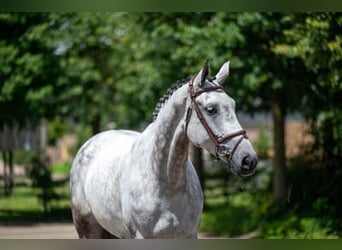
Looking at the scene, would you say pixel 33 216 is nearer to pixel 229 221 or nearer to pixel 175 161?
pixel 229 221

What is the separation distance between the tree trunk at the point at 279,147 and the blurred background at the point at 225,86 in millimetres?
22

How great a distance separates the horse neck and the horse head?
0.09m

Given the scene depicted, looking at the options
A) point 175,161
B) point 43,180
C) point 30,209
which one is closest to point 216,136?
point 175,161

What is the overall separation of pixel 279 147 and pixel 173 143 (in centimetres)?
843

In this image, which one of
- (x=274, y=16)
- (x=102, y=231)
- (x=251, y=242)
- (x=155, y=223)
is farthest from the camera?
(x=274, y=16)

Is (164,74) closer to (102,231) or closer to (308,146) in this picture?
(308,146)

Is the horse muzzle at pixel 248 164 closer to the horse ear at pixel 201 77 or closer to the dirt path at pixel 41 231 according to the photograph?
the horse ear at pixel 201 77

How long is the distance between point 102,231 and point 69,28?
370 inches

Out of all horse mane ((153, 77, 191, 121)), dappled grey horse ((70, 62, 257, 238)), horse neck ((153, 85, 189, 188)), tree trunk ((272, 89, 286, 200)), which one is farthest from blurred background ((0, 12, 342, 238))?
horse neck ((153, 85, 189, 188))

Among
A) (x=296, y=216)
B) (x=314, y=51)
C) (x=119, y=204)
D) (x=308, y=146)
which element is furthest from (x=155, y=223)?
(x=308, y=146)

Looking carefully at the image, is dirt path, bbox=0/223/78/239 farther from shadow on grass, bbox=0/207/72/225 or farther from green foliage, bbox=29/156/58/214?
green foliage, bbox=29/156/58/214

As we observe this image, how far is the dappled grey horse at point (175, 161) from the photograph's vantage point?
427 centimetres

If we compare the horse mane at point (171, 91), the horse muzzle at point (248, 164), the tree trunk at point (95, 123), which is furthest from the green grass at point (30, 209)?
the horse muzzle at point (248, 164)

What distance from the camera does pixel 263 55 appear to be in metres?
11.3
